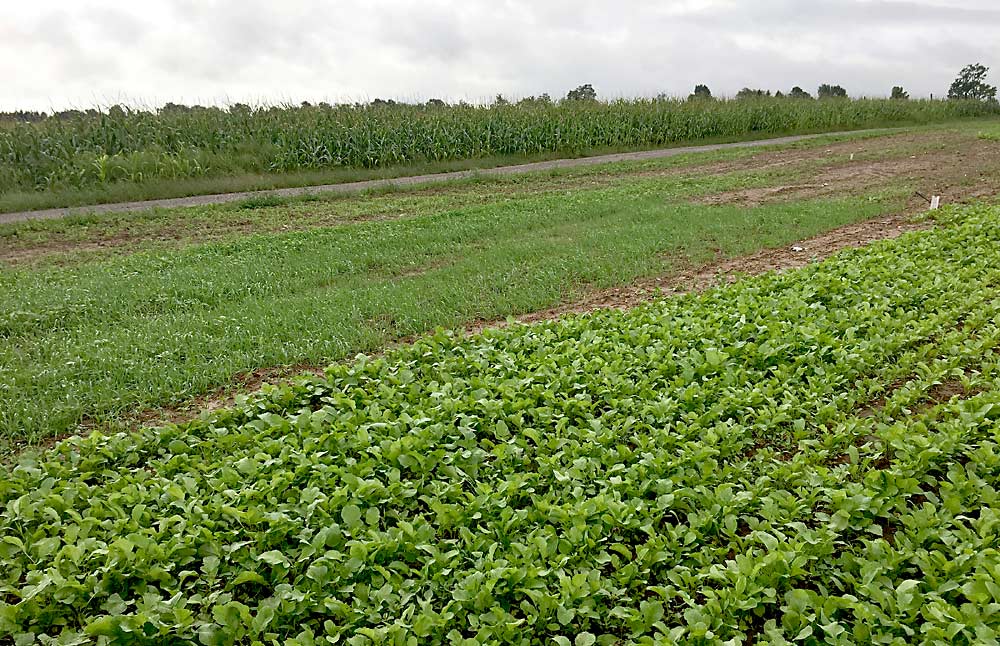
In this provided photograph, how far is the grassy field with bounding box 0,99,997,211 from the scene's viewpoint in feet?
51.8

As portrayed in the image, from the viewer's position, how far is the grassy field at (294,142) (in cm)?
1578

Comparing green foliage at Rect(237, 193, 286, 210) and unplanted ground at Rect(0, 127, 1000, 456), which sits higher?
green foliage at Rect(237, 193, 286, 210)

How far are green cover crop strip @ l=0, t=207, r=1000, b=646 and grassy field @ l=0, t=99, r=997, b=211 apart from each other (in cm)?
1277

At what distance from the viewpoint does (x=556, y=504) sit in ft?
11.8

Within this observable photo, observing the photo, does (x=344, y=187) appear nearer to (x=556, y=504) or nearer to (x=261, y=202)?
(x=261, y=202)

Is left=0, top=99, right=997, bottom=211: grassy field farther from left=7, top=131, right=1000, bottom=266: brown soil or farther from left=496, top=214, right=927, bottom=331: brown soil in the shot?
left=496, top=214, right=927, bottom=331: brown soil

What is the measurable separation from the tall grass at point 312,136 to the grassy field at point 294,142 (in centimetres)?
3

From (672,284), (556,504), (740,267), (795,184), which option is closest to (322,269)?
(672,284)

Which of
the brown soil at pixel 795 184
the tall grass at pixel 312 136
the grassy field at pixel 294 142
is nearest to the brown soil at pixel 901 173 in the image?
the brown soil at pixel 795 184

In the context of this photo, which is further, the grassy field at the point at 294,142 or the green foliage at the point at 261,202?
the grassy field at the point at 294,142

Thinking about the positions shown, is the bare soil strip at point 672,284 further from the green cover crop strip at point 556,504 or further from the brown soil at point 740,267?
the green cover crop strip at point 556,504

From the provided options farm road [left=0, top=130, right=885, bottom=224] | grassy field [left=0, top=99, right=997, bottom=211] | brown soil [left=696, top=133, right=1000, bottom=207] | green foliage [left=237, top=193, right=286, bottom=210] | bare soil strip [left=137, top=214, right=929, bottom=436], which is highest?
grassy field [left=0, top=99, right=997, bottom=211]

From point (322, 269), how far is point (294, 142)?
36.1 ft

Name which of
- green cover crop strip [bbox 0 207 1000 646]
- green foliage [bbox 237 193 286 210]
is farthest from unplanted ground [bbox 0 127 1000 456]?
green cover crop strip [bbox 0 207 1000 646]
